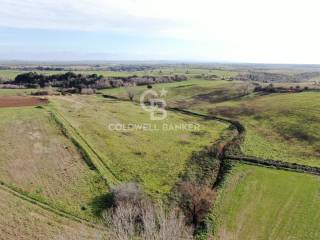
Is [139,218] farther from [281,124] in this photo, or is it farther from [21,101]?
[21,101]

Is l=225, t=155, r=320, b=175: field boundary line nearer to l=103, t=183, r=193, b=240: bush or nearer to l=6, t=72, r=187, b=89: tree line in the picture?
l=103, t=183, r=193, b=240: bush

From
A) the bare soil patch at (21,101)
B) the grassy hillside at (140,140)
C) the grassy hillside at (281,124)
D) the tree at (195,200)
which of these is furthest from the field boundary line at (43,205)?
the bare soil patch at (21,101)

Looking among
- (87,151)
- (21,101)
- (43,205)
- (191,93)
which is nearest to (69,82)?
(191,93)

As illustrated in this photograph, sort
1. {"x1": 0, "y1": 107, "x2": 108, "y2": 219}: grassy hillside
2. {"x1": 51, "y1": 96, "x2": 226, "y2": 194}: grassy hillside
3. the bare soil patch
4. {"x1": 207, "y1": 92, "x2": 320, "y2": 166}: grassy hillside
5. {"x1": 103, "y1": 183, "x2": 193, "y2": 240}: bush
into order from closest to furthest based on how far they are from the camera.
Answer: {"x1": 103, "y1": 183, "x2": 193, "y2": 240}: bush < {"x1": 0, "y1": 107, "x2": 108, "y2": 219}: grassy hillside < {"x1": 51, "y1": 96, "x2": 226, "y2": 194}: grassy hillside < {"x1": 207, "y1": 92, "x2": 320, "y2": 166}: grassy hillside < the bare soil patch

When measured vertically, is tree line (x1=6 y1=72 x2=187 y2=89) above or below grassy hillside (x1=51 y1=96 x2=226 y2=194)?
above

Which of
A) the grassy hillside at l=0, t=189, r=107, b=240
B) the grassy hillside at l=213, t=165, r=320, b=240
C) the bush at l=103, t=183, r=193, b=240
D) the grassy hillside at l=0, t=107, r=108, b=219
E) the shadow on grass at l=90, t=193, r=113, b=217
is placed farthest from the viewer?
the grassy hillside at l=0, t=107, r=108, b=219

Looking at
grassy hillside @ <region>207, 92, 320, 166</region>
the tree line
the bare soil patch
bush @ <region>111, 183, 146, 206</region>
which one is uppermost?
the tree line

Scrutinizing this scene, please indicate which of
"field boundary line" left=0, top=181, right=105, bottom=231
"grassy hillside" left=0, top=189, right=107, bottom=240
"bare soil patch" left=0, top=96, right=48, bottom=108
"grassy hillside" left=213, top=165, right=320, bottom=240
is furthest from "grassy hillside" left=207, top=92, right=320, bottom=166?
"bare soil patch" left=0, top=96, right=48, bottom=108
